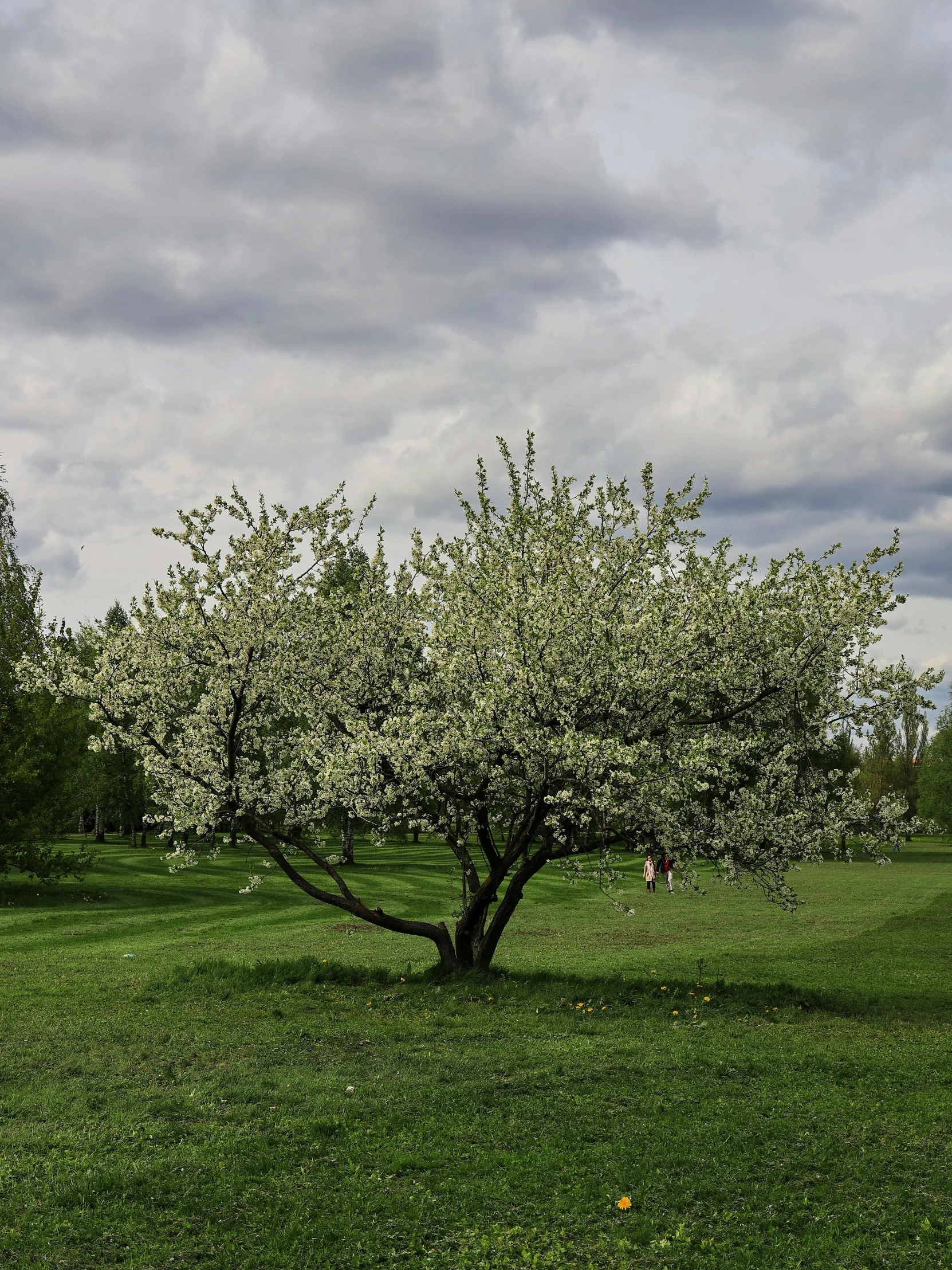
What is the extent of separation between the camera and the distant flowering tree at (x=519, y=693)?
1641 centimetres

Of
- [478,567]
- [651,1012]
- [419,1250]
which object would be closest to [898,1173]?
[419,1250]

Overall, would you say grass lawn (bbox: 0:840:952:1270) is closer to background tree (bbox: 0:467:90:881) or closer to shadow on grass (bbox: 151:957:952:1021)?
shadow on grass (bbox: 151:957:952:1021)

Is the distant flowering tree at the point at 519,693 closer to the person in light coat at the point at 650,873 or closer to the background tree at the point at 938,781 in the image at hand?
the person in light coat at the point at 650,873

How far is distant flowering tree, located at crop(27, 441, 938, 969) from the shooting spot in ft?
53.8

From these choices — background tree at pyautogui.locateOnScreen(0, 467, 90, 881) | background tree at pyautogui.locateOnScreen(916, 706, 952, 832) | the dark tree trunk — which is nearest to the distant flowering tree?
the dark tree trunk

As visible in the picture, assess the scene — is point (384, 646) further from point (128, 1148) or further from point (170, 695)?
point (128, 1148)

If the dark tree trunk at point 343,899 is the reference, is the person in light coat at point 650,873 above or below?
below

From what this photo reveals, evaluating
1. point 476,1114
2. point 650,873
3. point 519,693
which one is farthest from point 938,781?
point 476,1114

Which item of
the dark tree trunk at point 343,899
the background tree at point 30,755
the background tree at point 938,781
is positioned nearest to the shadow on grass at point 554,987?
the dark tree trunk at point 343,899

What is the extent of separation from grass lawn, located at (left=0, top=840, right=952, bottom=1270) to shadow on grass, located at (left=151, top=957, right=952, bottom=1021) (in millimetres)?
77

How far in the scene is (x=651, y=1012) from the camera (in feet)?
53.4

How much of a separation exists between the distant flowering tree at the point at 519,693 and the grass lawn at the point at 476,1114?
272 centimetres

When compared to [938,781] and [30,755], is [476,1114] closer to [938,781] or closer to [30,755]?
[30,755]

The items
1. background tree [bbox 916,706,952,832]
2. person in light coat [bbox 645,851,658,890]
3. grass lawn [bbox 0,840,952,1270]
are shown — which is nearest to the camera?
grass lawn [bbox 0,840,952,1270]
